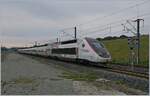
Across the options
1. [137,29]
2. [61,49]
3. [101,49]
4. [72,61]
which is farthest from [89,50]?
[61,49]

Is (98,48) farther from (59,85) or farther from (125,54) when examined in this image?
(125,54)

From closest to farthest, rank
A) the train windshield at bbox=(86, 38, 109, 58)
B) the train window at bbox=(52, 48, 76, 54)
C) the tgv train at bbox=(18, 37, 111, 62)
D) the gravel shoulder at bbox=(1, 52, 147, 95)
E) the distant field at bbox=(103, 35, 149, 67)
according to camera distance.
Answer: the gravel shoulder at bbox=(1, 52, 147, 95) → the tgv train at bbox=(18, 37, 111, 62) → the train windshield at bbox=(86, 38, 109, 58) → the train window at bbox=(52, 48, 76, 54) → the distant field at bbox=(103, 35, 149, 67)

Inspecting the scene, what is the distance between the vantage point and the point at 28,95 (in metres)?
9.16

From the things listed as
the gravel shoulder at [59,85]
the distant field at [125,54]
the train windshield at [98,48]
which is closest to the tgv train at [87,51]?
the train windshield at [98,48]

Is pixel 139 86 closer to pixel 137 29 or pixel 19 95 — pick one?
pixel 19 95

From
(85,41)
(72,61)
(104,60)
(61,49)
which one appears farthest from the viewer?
(61,49)

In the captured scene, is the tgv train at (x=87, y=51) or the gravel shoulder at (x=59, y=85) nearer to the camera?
the gravel shoulder at (x=59, y=85)

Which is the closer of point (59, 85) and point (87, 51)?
point (59, 85)

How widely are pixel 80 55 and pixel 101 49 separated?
3.21 metres

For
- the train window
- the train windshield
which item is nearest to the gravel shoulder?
the train windshield

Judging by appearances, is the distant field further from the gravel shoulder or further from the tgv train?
the gravel shoulder

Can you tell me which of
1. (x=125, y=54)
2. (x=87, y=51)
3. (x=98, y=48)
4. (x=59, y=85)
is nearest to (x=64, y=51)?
(x=87, y=51)

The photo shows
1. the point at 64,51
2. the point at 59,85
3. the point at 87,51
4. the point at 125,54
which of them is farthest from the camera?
the point at 125,54

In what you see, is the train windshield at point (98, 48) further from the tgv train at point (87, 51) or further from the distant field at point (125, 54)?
the distant field at point (125, 54)
